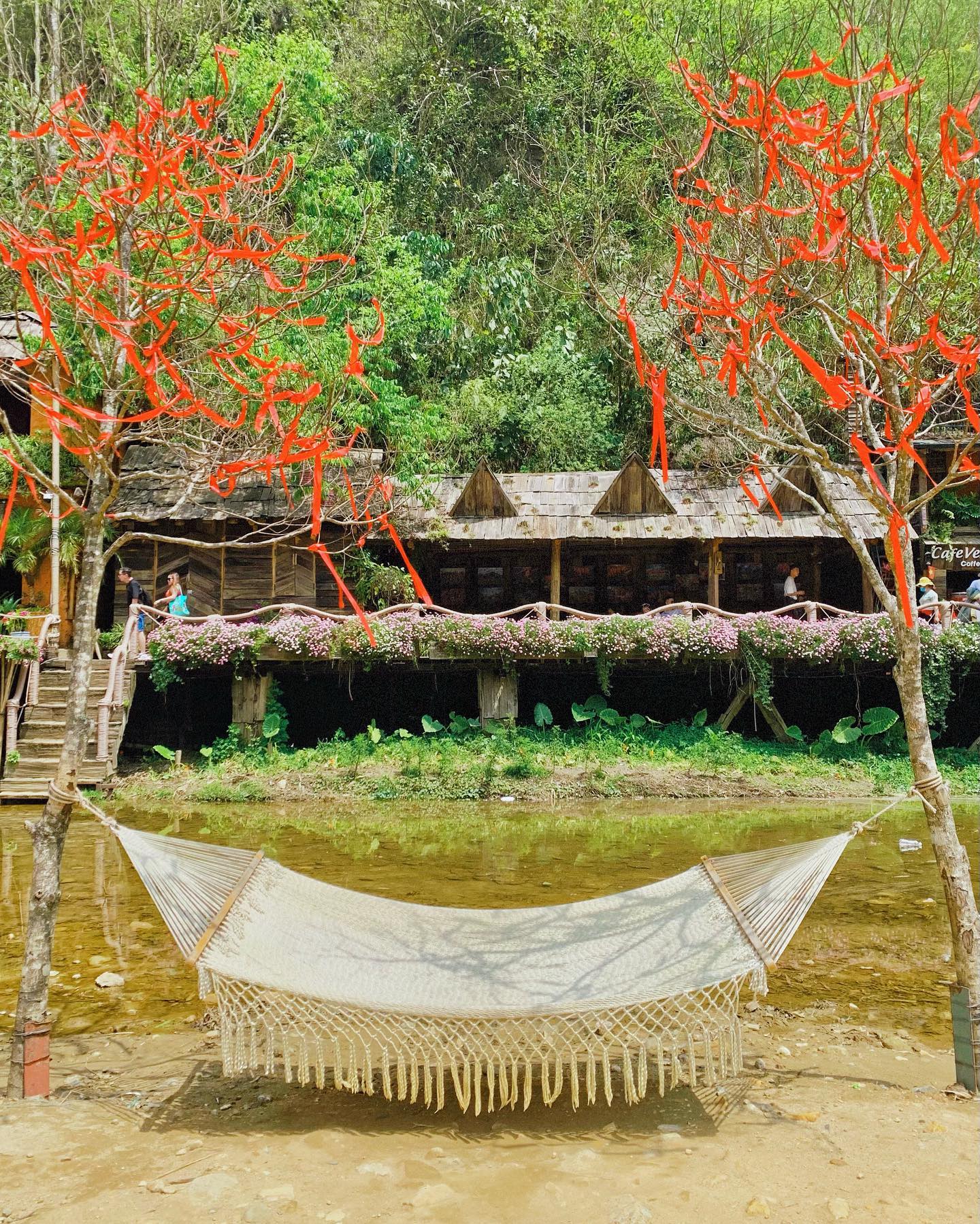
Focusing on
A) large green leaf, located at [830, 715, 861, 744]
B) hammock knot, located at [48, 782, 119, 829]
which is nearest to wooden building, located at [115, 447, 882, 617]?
large green leaf, located at [830, 715, 861, 744]

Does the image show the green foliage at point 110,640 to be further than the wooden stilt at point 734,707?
Yes

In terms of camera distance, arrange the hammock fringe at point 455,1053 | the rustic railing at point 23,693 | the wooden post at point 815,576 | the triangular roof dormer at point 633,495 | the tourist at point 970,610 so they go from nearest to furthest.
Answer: the hammock fringe at point 455,1053, the rustic railing at point 23,693, the tourist at point 970,610, the triangular roof dormer at point 633,495, the wooden post at point 815,576

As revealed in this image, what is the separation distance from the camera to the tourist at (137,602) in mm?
13062

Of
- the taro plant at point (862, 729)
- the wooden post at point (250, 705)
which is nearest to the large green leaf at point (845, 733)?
the taro plant at point (862, 729)

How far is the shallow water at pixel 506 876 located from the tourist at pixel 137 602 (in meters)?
2.77

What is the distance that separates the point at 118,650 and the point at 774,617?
9.37m

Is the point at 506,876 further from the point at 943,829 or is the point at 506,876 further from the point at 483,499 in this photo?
the point at 483,499

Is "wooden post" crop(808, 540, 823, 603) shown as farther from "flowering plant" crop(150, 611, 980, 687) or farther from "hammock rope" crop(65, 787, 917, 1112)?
"hammock rope" crop(65, 787, 917, 1112)

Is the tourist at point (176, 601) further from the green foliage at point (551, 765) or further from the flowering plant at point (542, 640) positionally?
the green foliage at point (551, 765)

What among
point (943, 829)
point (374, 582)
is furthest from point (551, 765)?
point (943, 829)

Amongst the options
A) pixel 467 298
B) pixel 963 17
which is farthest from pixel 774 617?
pixel 467 298

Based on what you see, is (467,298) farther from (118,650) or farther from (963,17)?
(118,650)

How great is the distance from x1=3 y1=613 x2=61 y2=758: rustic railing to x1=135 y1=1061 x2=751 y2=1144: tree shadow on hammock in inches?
377

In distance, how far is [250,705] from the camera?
43.9ft
